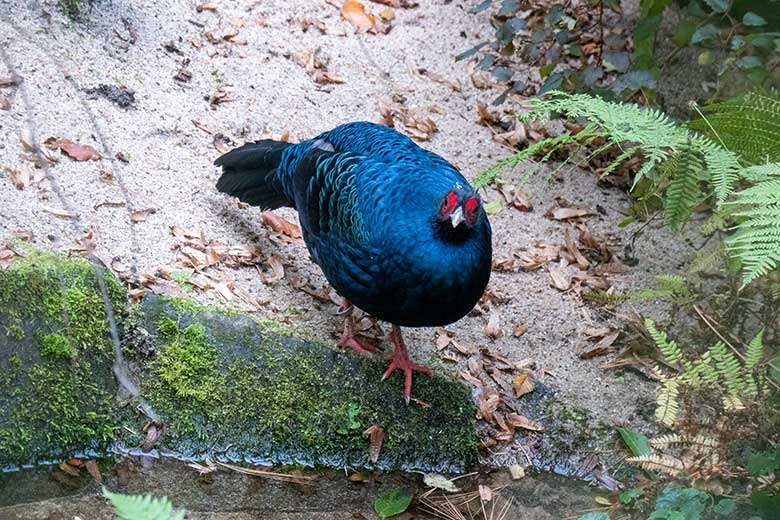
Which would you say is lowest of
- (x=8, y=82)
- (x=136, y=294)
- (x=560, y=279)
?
(x=560, y=279)

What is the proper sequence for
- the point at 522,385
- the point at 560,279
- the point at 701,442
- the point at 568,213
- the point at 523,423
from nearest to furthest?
the point at 701,442
the point at 523,423
the point at 522,385
the point at 560,279
the point at 568,213

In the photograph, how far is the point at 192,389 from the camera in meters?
3.71

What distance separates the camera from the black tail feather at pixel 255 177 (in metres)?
4.49

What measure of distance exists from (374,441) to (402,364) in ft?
1.28

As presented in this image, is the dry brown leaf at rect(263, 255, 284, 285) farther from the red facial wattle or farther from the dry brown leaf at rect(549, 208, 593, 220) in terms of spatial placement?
the dry brown leaf at rect(549, 208, 593, 220)

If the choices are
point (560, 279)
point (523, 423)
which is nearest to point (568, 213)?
point (560, 279)

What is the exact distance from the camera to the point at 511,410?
13.2ft

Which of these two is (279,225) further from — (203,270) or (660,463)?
(660,463)

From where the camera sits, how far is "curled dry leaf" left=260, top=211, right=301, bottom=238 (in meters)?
4.72

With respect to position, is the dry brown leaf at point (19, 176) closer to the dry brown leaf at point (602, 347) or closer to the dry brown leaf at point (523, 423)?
the dry brown leaf at point (523, 423)

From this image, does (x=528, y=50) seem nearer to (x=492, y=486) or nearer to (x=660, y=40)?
(x=660, y=40)

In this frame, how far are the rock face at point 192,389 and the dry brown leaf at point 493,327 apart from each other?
48 cm

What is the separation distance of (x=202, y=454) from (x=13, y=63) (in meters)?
2.50

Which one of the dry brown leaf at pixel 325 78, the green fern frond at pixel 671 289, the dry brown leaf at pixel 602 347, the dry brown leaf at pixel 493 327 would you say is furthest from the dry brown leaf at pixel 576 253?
the dry brown leaf at pixel 325 78
